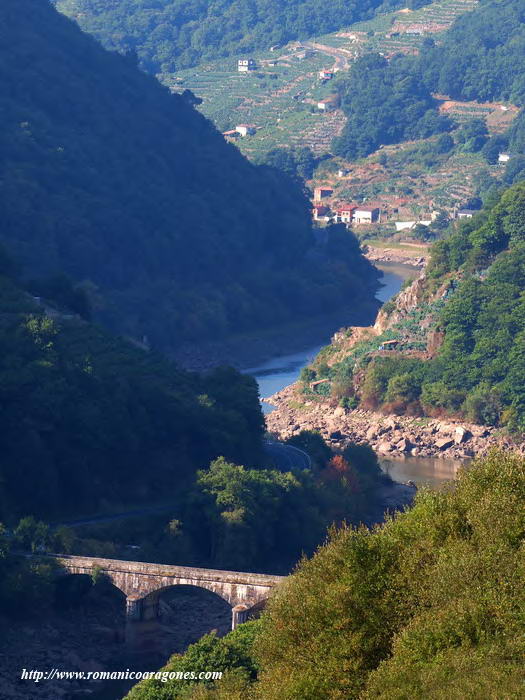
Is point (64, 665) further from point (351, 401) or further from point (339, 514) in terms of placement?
point (351, 401)

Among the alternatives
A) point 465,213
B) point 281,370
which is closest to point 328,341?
point 281,370

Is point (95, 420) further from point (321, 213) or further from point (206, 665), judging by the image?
point (321, 213)

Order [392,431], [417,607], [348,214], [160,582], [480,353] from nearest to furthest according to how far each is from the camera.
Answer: [417,607], [160,582], [392,431], [480,353], [348,214]

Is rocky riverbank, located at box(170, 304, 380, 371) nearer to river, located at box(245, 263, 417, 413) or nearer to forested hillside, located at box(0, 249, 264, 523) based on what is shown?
river, located at box(245, 263, 417, 413)

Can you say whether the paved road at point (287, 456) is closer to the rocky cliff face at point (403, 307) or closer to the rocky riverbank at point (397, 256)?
the rocky cliff face at point (403, 307)

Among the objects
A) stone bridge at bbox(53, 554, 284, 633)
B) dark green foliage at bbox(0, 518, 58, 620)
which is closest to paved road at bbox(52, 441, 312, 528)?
dark green foliage at bbox(0, 518, 58, 620)

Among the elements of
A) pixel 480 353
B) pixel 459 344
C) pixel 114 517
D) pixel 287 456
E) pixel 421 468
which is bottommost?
pixel 421 468

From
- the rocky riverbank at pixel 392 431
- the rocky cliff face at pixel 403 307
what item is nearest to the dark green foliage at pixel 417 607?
the rocky riverbank at pixel 392 431
